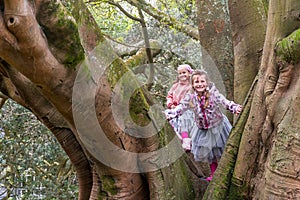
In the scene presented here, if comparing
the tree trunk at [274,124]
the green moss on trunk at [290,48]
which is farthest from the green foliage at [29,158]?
the green moss on trunk at [290,48]

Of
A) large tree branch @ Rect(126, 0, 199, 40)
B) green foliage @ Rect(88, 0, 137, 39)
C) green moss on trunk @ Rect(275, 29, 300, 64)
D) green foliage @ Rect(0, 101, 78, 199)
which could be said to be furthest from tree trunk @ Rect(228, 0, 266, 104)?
green foliage @ Rect(88, 0, 137, 39)

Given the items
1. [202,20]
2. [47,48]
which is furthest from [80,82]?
[202,20]

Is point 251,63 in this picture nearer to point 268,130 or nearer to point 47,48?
point 268,130

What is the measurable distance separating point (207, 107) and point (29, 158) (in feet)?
10.00

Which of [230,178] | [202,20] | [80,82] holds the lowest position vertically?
[230,178]

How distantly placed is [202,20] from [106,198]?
6.44 ft

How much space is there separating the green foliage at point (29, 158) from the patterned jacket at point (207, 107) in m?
2.85

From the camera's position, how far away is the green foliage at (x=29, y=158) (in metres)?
5.20

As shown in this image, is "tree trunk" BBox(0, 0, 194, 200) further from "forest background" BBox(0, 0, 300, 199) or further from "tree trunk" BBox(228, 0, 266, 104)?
"tree trunk" BBox(228, 0, 266, 104)

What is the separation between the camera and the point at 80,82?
208 cm

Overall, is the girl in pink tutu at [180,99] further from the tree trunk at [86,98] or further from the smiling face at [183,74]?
the tree trunk at [86,98]

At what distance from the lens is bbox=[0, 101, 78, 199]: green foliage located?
5.20m

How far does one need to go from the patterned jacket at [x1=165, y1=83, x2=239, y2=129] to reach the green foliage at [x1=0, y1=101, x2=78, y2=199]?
2.85 m

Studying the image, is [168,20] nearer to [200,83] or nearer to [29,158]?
[29,158]
